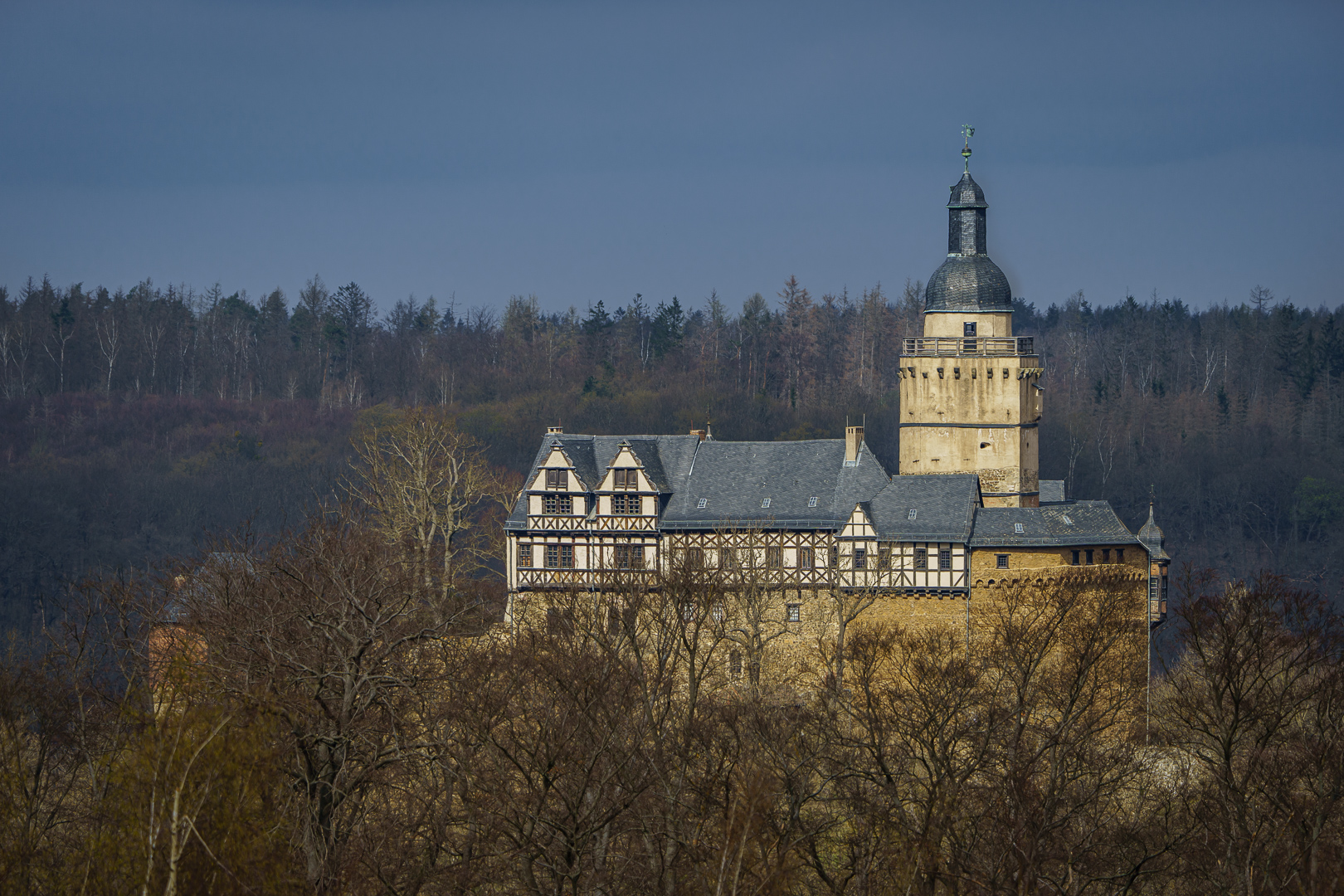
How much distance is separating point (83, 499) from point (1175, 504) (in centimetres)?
6572

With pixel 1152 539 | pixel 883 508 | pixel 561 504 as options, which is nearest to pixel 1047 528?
pixel 883 508

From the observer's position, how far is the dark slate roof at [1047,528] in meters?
52.7

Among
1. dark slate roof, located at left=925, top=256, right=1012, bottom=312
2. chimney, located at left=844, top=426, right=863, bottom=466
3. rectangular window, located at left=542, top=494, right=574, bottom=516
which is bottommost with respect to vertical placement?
rectangular window, located at left=542, top=494, right=574, bottom=516

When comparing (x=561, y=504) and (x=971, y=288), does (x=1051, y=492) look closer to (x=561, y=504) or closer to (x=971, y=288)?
(x=971, y=288)

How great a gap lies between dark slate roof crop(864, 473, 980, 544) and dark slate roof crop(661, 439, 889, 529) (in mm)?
670

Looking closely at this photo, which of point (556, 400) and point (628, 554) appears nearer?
point (628, 554)

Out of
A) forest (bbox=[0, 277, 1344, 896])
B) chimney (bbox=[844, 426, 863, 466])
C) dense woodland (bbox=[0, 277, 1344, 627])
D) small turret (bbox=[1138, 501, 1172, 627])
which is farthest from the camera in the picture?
dense woodland (bbox=[0, 277, 1344, 627])

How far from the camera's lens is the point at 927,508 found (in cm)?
5384

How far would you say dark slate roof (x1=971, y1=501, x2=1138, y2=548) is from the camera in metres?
52.7

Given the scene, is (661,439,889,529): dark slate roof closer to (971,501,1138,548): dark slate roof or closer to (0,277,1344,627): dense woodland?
(971,501,1138,548): dark slate roof

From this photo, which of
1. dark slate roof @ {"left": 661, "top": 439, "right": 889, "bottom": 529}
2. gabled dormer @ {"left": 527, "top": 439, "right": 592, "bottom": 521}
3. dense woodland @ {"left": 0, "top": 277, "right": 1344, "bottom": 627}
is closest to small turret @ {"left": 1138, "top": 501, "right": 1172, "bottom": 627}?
dark slate roof @ {"left": 661, "top": 439, "right": 889, "bottom": 529}

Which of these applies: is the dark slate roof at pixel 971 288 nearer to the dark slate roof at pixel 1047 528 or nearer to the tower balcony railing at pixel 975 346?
the tower balcony railing at pixel 975 346

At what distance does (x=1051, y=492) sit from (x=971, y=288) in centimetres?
794

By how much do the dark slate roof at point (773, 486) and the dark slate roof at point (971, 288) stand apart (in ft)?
19.1
